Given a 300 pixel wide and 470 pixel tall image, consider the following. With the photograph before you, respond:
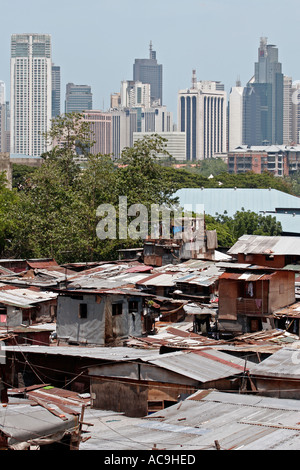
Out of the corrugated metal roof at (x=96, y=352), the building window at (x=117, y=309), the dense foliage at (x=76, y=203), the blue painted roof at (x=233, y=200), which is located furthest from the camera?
the blue painted roof at (x=233, y=200)

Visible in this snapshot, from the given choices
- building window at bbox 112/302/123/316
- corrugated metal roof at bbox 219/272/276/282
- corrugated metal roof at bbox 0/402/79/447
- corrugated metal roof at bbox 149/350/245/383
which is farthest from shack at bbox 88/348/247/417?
corrugated metal roof at bbox 219/272/276/282

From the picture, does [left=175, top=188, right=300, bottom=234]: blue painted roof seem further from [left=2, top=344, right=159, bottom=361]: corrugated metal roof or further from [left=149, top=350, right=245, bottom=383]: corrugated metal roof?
[left=149, top=350, right=245, bottom=383]: corrugated metal roof

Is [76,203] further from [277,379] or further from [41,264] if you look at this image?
[277,379]

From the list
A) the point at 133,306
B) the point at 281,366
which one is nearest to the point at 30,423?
the point at 281,366

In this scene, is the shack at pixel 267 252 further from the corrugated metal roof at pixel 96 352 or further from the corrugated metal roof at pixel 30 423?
the corrugated metal roof at pixel 30 423

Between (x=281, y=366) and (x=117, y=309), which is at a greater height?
(x=117, y=309)

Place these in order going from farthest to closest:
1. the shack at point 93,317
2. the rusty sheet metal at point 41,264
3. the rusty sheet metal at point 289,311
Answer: the rusty sheet metal at point 41,264
the rusty sheet metal at point 289,311
the shack at point 93,317

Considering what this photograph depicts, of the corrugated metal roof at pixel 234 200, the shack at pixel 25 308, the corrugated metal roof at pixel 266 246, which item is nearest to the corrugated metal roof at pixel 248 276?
the shack at pixel 25 308

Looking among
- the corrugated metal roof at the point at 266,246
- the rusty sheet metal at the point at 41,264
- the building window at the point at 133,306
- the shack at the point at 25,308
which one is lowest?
the shack at the point at 25,308

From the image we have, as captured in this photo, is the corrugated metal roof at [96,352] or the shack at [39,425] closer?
the shack at [39,425]

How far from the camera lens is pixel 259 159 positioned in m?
141
